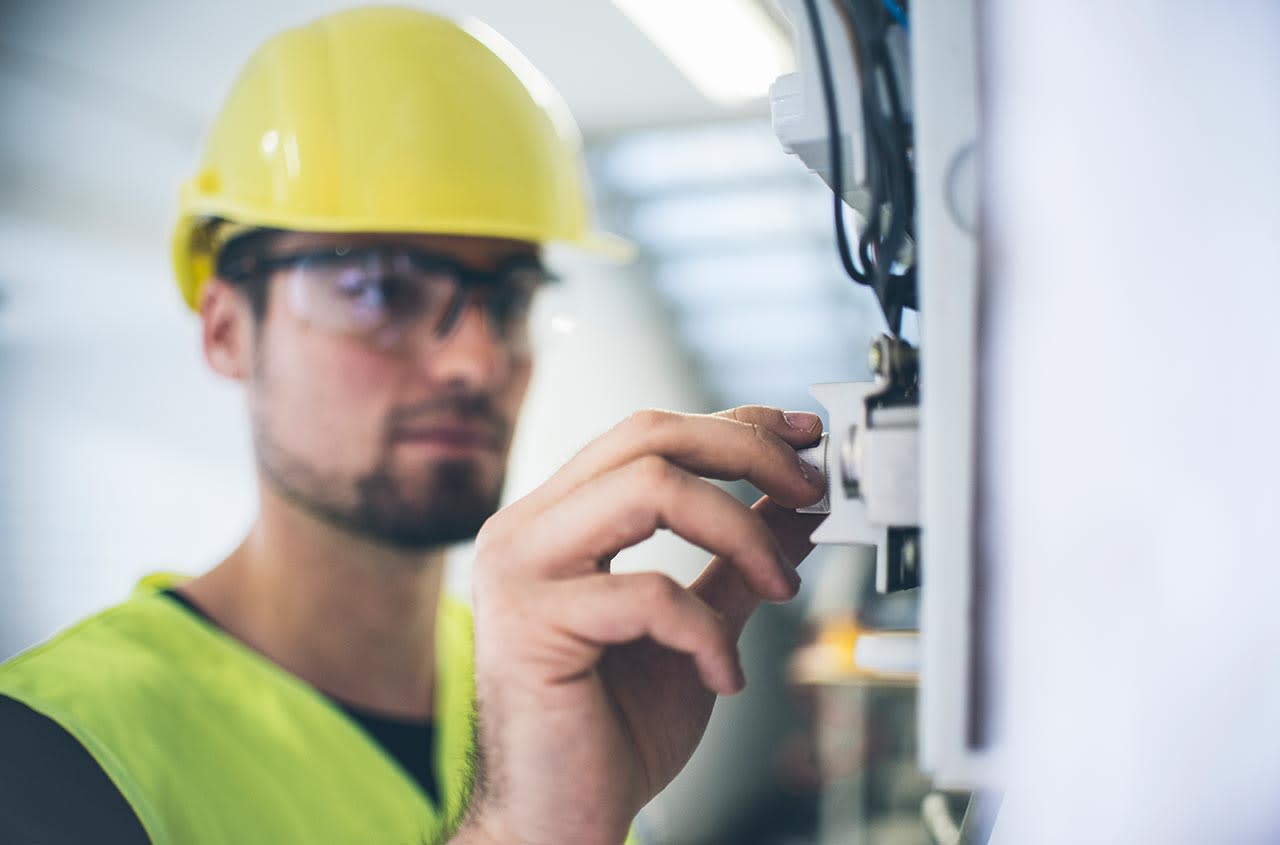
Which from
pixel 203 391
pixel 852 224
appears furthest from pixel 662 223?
pixel 852 224

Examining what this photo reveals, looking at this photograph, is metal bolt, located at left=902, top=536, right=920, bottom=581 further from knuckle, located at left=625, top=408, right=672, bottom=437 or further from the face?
the face

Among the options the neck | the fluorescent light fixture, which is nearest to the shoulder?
the neck

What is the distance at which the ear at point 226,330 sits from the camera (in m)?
1.88

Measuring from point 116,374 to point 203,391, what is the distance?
1.28 ft

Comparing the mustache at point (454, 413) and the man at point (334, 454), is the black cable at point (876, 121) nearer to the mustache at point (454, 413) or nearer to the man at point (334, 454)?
the man at point (334, 454)

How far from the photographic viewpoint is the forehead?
5.87 feet

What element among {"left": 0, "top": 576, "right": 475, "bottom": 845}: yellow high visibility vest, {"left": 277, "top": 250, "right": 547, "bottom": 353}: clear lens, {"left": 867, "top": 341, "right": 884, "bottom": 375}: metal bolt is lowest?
{"left": 0, "top": 576, "right": 475, "bottom": 845}: yellow high visibility vest

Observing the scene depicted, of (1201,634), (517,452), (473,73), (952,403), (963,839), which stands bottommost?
(517,452)

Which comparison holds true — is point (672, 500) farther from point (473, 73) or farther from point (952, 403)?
point (473, 73)

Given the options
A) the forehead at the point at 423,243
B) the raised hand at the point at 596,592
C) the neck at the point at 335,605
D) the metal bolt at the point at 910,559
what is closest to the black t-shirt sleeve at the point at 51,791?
the neck at the point at 335,605

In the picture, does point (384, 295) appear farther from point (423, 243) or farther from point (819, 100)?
point (819, 100)

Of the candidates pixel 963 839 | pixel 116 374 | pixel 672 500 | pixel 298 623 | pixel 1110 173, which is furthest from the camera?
pixel 116 374

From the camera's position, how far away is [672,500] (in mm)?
688

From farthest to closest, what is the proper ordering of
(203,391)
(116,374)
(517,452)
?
(517,452) < (203,391) < (116,374)
